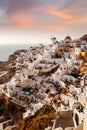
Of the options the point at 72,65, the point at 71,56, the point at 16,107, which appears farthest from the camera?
the point at 71,56

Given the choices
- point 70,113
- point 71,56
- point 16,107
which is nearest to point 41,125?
point 70,113

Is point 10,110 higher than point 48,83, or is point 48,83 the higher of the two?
point 48,83

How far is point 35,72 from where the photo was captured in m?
36.1

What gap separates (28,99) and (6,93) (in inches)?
167

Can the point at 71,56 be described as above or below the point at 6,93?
above

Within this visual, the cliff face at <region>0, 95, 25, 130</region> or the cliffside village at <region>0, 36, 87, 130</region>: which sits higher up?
the cliffside village at <region>0, 36, 87, 130</region>

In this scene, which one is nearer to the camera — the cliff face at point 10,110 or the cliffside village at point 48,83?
the cliffside village at point 48,83

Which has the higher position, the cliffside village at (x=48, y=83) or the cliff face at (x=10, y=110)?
the cliffside village at (x=48, y=83)

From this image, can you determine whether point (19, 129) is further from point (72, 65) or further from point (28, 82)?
point (72, 65)

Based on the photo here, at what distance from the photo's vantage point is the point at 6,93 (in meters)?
32.3

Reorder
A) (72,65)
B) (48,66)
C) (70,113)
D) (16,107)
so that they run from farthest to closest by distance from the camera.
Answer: (48,66)
(72,65)
(16,107)
(70,113)

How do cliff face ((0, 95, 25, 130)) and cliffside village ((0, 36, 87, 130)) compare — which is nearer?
cliffside village ((0, 36, 87, 130))

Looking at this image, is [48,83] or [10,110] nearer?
[10,110]

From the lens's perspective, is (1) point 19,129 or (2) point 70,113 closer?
(2) point 70,113
